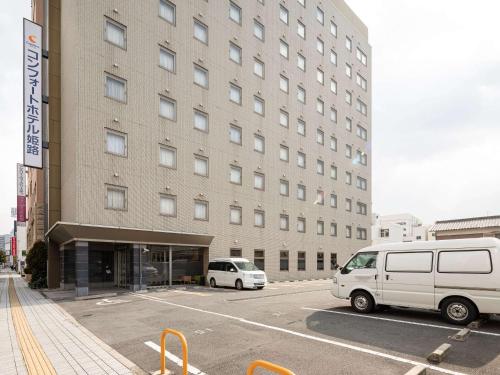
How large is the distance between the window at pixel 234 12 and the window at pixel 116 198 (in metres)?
17.5

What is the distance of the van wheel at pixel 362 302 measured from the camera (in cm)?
1191

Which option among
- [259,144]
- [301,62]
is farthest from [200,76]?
[301,62]

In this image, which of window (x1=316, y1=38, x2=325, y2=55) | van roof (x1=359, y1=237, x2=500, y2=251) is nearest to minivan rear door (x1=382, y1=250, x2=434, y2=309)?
van roof (x1=359, y1=237, x2=500, y2=251)

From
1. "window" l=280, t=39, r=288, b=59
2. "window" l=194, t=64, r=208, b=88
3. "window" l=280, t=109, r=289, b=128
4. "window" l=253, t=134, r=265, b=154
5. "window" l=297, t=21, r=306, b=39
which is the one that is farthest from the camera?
"window" l=297, t=21, r=306, b=39

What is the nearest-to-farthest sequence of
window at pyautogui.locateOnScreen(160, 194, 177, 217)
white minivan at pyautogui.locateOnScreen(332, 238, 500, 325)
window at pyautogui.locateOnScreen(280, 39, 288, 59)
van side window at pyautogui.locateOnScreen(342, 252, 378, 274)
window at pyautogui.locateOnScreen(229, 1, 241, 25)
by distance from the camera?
white minivan at pyautogui.locateOnScreen(332, 238, 500, 325)
van side window at pyautogui.locateOnScreen(342, 252, 378, 274)
window at pyautogui.locateOnScreen(160, 194, 177, 217)
window at pyautogui.locateOnScreen(229, 1, 241, 25)
window at pyautogui.locateOnScreen(280, 39, 288, 59)

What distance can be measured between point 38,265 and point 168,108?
15.1m

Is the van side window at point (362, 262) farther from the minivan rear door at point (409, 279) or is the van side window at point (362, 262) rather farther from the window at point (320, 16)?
the window at point (320, 16)

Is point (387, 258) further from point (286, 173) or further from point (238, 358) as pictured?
point (286, 173)

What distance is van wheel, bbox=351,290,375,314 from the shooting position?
11906 mm

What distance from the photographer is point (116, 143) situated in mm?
20781

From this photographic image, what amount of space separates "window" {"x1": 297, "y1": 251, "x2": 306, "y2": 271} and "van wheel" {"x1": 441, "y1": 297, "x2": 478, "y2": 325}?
22.5 metres

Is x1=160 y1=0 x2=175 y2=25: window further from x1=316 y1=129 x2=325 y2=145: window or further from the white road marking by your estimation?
the white road marking

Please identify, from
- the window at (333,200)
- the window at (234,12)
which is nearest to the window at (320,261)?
the window at (333,200)

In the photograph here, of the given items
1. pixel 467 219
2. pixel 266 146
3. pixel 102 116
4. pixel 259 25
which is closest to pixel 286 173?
pixel 266 146
